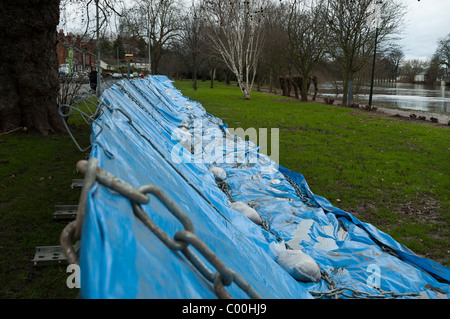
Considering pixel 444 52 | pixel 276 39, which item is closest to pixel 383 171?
pixel 276 39

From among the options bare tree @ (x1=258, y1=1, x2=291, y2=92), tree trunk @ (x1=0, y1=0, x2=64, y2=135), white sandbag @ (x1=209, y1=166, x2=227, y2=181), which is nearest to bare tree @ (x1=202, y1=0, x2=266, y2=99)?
bare tree @ (x1=258, y1=1, x2=291, y2=92)

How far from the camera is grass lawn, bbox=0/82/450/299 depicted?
12.3 feet

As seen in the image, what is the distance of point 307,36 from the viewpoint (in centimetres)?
2694

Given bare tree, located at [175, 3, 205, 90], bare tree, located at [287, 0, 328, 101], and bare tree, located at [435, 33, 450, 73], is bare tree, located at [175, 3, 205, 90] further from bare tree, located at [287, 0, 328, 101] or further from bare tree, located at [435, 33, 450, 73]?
bare tree, located at [435, 33, 450, 73]

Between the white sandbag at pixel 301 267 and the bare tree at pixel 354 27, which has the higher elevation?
the bare tree at pixel 354 27

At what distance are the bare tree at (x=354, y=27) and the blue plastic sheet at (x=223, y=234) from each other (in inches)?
699

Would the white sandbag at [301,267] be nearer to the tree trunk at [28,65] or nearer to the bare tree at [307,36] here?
the tree trunk at [28,65]

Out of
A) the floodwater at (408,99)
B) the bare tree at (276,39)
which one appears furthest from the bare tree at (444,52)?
the bare tree at (276,39)

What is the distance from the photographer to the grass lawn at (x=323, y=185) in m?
3.75

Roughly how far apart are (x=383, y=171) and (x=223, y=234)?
586 centimetres

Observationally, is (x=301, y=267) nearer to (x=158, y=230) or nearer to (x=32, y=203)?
(x=158, y=230)

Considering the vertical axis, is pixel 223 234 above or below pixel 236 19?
below

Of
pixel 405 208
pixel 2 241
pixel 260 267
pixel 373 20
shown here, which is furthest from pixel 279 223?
pixel 373 20
